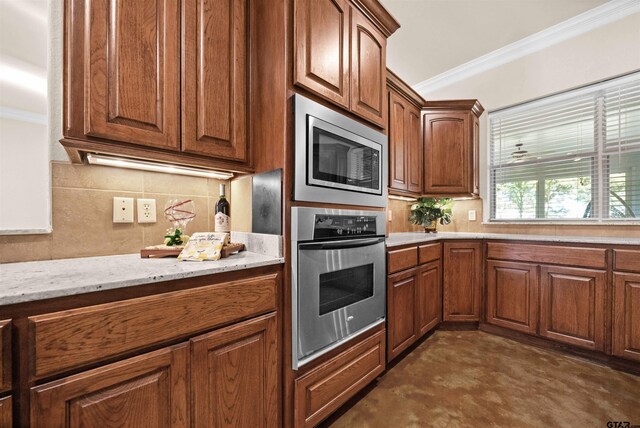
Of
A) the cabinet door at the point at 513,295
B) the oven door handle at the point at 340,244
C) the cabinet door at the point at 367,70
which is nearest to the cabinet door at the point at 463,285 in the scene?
the cabinet door at the point at 513,295

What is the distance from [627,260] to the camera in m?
1.86

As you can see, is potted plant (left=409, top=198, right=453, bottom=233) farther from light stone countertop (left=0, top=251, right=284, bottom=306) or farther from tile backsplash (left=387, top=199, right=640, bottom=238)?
light stone countertop (left=0, top=251, right=284, bottom=306)

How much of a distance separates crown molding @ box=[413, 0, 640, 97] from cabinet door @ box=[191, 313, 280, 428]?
3585 millimetres

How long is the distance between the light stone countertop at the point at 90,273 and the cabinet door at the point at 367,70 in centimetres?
109

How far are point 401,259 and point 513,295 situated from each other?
127cm

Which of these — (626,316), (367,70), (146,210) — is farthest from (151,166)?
(626,316)

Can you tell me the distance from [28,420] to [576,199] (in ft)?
12.4

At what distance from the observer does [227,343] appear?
3.31 ft

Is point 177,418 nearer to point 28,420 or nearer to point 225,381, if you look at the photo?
point 225,381

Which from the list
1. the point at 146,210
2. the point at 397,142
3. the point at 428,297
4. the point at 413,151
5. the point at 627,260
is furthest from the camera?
the point at 413,151

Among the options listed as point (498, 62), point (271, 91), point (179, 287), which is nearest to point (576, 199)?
point (498, 62)

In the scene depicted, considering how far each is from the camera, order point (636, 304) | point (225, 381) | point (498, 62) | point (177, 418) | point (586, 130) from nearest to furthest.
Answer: point (177, 418) < point (225, 381) < point (636, 304) < point (586, 130) < point (498, 62)

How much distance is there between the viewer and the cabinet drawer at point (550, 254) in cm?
197

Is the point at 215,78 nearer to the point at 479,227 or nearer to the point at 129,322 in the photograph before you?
the point at 129,322
